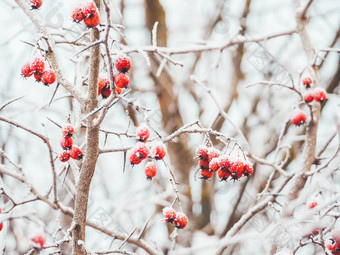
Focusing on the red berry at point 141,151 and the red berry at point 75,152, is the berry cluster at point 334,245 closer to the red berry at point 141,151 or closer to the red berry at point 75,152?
the red berry at point 141,151

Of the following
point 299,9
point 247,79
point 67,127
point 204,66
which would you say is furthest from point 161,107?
point 67,127

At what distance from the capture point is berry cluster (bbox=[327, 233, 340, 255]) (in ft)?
6.20

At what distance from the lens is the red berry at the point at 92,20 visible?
1621mm

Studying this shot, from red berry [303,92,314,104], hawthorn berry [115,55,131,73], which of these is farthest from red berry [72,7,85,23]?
red berry [303,92,314,104]

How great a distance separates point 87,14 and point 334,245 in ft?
4.80

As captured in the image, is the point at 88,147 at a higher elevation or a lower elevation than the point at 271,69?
lower

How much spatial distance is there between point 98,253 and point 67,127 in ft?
1.85

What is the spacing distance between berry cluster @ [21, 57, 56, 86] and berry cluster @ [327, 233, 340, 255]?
1425mm

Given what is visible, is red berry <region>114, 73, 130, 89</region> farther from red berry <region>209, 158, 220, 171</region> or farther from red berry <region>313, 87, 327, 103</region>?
red berry <region>313, 87, 327, 103</region>

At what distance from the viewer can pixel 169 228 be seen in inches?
243

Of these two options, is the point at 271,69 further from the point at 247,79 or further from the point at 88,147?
the point at 88,147

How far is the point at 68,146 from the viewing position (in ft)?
6.19

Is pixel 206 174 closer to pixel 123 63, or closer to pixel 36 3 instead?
pixel 123 63

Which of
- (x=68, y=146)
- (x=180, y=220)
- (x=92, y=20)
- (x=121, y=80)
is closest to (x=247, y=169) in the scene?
(x=180, y=220)
